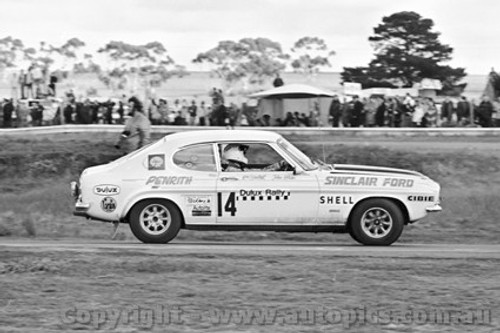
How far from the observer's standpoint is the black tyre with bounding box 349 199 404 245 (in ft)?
46.6

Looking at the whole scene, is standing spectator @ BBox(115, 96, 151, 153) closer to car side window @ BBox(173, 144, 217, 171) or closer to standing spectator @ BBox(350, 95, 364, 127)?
car side window @ BBox(173, 144, 217, 171)

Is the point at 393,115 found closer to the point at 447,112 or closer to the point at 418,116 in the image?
the point at 418,116

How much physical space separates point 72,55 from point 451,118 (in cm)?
5255

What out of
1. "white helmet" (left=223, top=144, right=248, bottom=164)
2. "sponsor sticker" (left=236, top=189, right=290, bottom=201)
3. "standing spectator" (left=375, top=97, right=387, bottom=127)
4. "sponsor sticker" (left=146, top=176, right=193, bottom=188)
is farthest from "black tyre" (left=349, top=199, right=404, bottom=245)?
"standing spectator" (left=375, top=97, right=387, bottom=127)

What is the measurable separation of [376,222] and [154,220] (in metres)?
2.90

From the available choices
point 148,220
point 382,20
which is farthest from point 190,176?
point 382,20

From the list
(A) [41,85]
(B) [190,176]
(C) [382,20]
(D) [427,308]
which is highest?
(C) [382,20]

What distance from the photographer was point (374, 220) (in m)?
14.3

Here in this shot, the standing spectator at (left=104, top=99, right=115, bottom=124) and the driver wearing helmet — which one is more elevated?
the standing spectator at (left=104, top=99, right=115, bottom=124)

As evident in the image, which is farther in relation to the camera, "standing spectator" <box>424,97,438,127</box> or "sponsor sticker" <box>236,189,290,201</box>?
"standing spectator" <box>424,97,438,127</box>

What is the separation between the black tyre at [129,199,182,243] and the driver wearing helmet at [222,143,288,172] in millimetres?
917

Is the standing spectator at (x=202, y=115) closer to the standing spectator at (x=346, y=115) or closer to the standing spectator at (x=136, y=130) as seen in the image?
the standing spectator at (x=346, y=115)

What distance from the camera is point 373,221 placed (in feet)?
46.9

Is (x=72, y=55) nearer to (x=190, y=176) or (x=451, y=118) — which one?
(x=451, y=118)
